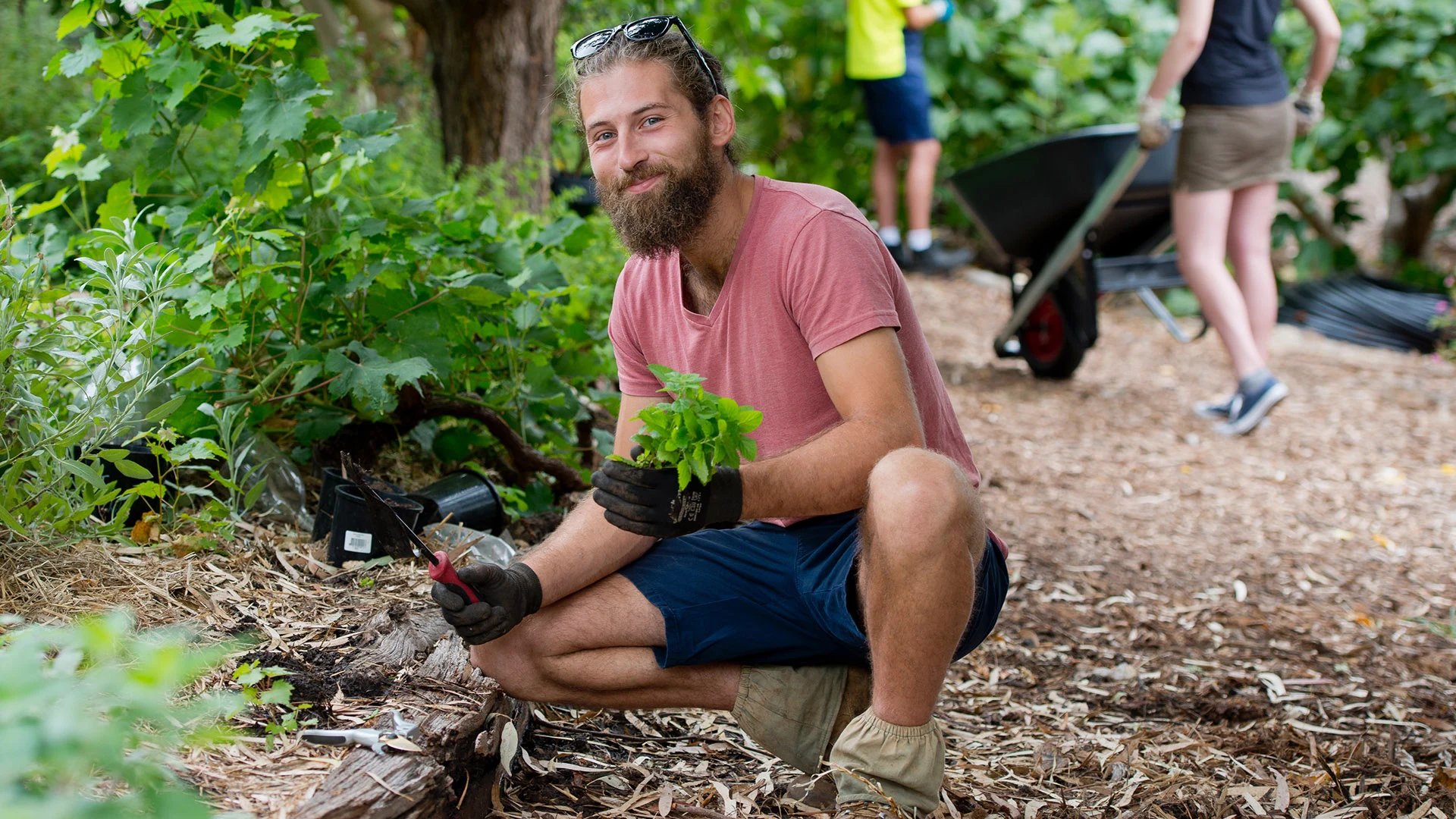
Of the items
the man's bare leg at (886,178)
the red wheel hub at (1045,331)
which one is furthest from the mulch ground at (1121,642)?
the man's bare leg at (886,178)

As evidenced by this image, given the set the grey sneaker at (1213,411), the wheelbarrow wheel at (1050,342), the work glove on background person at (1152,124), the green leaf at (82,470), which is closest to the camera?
the green leaf at (82,470)

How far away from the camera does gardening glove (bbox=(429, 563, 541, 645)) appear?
6.04 feet

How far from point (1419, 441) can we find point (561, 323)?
3.74 m

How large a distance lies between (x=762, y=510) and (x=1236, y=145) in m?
3.70

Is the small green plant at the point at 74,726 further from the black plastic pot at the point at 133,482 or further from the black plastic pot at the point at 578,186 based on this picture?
the black plastic pot at the point at 578,186

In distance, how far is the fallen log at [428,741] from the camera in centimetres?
→ 150

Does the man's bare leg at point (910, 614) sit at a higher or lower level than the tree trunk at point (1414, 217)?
higher

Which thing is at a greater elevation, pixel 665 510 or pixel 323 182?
pixel 323 182

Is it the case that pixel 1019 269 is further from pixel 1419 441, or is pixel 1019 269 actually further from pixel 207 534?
pixel 207 534

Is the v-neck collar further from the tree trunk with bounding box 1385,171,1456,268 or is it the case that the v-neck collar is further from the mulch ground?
the tree trunk with bounding box 1385,171,1456,268

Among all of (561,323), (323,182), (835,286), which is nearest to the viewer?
(835,286)

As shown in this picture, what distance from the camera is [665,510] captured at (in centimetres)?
171

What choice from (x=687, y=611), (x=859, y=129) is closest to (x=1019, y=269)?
(x=859, y=129)

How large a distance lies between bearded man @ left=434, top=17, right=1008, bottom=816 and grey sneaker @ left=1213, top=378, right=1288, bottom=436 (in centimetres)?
307
